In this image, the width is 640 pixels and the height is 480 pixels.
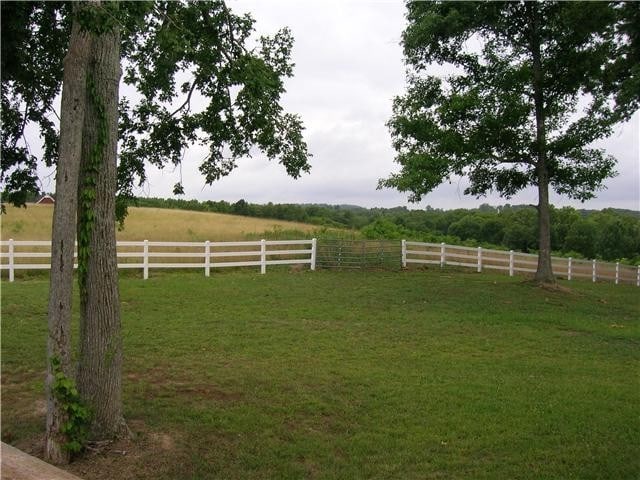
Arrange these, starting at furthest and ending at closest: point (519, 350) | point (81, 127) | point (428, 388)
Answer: point (519, 350) → point (428, 388) → point (81, 127)

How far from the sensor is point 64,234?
5230 millimetres

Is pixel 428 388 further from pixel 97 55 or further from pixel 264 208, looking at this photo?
pixel 264 208

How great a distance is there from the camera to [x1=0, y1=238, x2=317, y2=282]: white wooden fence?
17.2 m

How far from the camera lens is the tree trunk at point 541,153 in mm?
18469

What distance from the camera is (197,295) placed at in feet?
50.1

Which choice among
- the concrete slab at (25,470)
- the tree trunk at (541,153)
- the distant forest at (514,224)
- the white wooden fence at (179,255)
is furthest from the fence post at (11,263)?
the distant forest at (514,224)

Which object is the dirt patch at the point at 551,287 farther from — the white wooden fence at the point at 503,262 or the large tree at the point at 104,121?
the large tree at the point at 104,121

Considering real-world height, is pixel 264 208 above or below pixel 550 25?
below

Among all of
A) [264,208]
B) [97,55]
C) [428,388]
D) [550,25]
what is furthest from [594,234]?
[97,55]

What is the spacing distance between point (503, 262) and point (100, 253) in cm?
2297

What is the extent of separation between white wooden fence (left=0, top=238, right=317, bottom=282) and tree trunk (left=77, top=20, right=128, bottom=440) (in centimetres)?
Result: 1261

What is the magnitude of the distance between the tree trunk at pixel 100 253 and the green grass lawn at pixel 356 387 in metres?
0.60

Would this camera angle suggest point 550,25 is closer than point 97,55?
No

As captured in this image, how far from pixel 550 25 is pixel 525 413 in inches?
600
